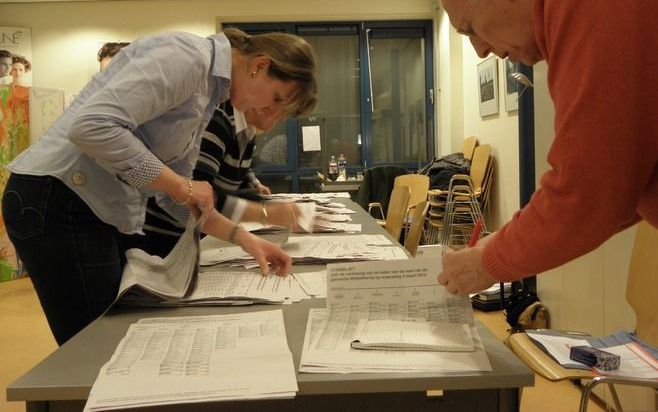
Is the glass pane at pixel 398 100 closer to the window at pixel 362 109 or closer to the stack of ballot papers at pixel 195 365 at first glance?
the window at pixel 362 109

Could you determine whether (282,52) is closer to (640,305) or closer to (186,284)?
(186,284)

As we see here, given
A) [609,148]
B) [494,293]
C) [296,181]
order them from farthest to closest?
1. [296,181]
2. [494,293]
3. [609,148]

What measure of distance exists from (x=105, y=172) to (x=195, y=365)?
0.55 metres

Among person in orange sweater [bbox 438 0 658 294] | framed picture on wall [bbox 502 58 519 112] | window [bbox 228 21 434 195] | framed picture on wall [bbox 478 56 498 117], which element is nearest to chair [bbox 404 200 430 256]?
person in orange sweater [bbox 438 0 658 294]

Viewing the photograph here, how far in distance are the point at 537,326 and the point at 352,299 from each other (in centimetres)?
217

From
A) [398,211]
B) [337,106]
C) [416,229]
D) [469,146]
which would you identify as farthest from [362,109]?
[416,229]

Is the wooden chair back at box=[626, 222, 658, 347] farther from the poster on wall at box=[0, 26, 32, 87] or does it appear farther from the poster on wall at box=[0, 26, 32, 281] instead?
the poster on wall at box=[0, 26, 32, 87]

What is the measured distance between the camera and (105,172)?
47.1 inches

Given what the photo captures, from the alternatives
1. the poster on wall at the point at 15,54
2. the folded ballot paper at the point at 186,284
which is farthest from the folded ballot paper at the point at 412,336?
the poster on wall at the point at 15,54

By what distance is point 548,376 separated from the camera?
1522 mm

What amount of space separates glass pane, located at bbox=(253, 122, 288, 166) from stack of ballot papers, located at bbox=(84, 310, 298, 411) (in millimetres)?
6058

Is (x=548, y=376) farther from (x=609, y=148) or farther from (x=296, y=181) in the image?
(x=296, y=181)

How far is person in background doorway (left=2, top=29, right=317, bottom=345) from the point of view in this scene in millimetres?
1088

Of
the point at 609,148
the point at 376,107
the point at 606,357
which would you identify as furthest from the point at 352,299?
the point at 376,107
